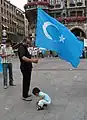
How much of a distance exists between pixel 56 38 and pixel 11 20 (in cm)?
10342

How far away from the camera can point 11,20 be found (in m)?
112

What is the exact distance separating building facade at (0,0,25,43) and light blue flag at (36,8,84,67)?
72999 mm

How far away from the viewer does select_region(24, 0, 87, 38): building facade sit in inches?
2549

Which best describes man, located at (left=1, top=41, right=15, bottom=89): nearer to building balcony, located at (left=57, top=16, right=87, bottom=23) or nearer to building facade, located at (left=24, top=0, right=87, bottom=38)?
building facade, located at (left=24, top=0, right=87, bottom=38)

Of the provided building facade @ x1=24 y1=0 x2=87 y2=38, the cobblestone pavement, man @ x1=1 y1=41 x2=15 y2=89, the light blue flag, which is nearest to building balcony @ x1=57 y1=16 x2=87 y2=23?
building facade @ x1=24 y1=0 x2=87 y2=38

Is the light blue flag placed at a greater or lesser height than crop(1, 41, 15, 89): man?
greater

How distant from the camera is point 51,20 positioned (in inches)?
384

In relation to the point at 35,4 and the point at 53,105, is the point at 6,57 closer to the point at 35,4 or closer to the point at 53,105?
the point at 53,105

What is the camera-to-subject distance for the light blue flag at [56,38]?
9.66m

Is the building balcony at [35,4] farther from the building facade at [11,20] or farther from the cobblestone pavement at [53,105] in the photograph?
the cobblestone pavement at [53,105]

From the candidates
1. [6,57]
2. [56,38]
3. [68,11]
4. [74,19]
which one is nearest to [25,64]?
[56,38]

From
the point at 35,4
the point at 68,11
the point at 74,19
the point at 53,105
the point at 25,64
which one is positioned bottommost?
the point at 53,105

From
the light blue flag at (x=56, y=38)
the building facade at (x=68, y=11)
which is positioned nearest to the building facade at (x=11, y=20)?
the building facade at (x=68, y=11)

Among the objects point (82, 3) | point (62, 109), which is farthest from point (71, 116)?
point (82, 3)
